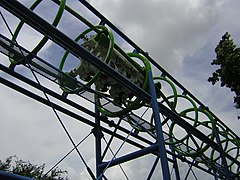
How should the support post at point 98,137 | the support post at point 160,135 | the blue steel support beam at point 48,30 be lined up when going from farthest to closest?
the support post at point 98,137 < the support post at point 160,135 < the blue steel support beam at point 48,30

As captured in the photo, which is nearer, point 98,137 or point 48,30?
point 48,30

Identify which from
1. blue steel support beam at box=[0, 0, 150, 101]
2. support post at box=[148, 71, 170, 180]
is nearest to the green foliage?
support post at box=[148, 71, 170, 180]

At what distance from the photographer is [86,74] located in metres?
4.66

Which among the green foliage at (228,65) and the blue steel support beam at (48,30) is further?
the green foliage at (228,65)

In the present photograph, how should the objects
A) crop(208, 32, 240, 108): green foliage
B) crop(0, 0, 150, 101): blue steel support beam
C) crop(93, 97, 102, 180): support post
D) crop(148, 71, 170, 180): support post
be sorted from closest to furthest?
1. crop(0, 0, 150, 101): blue steel support beam
2. crop(148, 71, 170, 180): support post
3. crop(93, 97, 102, 180): support post
4. crop(208, 32, 240, 108): green foliage

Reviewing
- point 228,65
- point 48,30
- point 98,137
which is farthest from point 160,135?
point 228,65

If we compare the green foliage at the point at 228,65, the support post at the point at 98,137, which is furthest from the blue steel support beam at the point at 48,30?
the green foliage at the point at 228,65

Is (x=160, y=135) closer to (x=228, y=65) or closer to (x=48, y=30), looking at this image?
(x=48, y=30)

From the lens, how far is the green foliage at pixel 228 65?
10.7m

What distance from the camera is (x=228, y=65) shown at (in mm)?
10797

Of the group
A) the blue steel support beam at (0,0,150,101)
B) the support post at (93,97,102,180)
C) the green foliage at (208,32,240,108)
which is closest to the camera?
the blue steel support beam at (0,0,150,101)

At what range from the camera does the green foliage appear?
421 inches

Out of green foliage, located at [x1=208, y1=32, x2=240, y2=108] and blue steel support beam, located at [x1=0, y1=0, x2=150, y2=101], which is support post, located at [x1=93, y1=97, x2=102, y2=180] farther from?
green foliage, located at [x1=208, y1=32, x2=240, y2=108]

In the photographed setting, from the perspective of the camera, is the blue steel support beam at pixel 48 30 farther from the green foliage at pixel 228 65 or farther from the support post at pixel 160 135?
the green foliage at pixel 228 65
